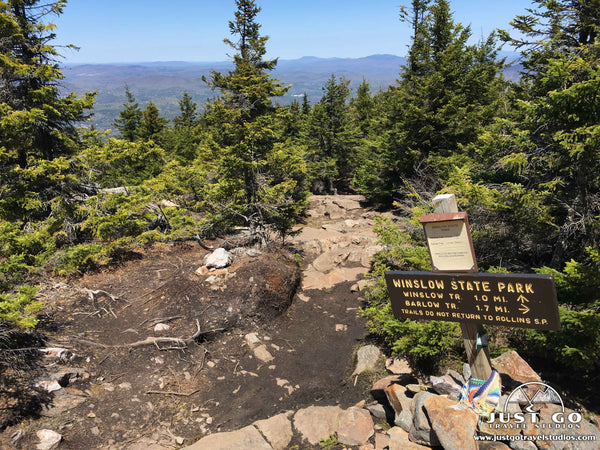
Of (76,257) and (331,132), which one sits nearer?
(76,257)

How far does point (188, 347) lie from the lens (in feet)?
31.4

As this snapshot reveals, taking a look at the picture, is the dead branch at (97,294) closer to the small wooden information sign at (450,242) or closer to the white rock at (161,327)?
the white rock at (161,327)

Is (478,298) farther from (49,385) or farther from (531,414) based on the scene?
(49,385)

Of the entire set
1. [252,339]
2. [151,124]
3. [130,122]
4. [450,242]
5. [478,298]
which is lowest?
[252,339]

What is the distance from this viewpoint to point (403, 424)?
17.8 feet

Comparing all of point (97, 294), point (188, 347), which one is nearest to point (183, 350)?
point (188, 347)

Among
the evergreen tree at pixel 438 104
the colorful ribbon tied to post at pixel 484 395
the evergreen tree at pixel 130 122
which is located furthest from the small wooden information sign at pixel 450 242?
the evergreen tree at pixel 130 122

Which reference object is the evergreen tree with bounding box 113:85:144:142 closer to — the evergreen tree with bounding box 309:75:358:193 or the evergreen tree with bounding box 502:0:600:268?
the evergreen tree with bounding box 309:75:358:193

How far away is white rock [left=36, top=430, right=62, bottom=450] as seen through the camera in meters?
5.78

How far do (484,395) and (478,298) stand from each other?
1696 millimetres

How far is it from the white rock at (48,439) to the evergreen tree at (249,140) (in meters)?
9.20

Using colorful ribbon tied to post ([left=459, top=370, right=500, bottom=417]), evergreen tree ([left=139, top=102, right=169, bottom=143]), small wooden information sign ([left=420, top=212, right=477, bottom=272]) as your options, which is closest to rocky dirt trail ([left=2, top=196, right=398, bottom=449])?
colorful ribbon tied to post ([left=459, top=370, right=500, bottom=417])

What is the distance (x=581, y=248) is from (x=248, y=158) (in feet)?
36.8

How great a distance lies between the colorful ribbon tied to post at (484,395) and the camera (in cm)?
471
